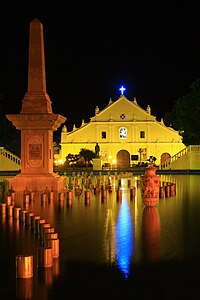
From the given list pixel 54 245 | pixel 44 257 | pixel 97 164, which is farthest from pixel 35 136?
pixel 97 164

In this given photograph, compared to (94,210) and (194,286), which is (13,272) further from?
(94,210)

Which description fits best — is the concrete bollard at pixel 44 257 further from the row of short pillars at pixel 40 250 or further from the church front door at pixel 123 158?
the church front door at pixel 123 158

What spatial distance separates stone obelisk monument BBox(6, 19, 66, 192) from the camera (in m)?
21.6

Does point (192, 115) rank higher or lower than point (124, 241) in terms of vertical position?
higher

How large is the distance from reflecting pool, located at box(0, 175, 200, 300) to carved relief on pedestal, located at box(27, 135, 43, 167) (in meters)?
8.35

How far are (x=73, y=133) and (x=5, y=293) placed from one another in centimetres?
6532

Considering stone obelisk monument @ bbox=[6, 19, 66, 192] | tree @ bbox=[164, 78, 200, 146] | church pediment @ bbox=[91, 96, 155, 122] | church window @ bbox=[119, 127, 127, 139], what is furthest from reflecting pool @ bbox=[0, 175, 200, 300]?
church pediment @ bbox=[91, 96, 155, 122]

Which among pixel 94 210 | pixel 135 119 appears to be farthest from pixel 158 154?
pixel 94 210

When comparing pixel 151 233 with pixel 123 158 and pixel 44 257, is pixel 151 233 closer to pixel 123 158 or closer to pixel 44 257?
pixel 44 257

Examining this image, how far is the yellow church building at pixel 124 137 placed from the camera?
2785 inches

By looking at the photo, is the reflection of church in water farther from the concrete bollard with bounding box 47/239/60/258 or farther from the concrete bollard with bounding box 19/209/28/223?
the concrete bollard with bounding box 19/209/28/223

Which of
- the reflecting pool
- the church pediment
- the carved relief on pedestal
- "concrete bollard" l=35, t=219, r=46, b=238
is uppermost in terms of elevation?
the church pediment

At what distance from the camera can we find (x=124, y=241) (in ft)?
29.6

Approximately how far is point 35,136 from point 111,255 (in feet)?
47.6
